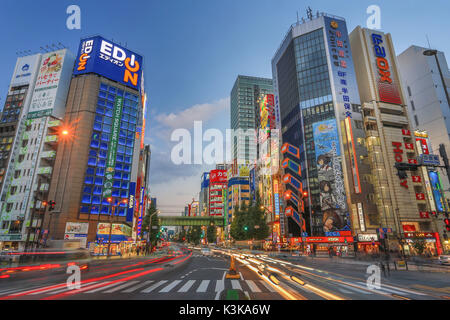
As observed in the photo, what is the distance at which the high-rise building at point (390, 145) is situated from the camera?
54.5 meters

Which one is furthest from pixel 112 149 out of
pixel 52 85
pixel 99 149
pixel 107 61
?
pixel 107 61

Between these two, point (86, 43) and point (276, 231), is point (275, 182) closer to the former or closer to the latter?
point (276, 231)

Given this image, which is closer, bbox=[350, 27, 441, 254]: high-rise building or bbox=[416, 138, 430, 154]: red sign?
bbox=[350, 27, 441, 254]: high-rise building

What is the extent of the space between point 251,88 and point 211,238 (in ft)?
355

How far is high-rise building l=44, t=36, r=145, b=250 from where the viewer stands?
5488cm

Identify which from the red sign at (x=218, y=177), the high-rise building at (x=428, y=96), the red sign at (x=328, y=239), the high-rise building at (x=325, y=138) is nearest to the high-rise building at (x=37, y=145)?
the high-rise building at (x=325, y=138)

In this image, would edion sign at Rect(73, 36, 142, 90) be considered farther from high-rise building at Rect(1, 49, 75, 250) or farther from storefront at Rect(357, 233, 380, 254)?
storefront at Rect(357, 233, 380, 254)

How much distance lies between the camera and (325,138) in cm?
6269

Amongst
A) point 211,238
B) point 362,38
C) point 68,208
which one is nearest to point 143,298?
point 68,208

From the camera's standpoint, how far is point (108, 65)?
65.5 meters

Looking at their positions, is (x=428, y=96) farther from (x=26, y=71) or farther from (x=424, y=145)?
(x=26, y=71)

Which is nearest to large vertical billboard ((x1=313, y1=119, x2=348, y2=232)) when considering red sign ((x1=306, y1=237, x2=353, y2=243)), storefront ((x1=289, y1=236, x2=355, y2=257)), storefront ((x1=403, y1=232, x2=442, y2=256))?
red sign ((x1=306, y1=237, x2=353, y2=243))

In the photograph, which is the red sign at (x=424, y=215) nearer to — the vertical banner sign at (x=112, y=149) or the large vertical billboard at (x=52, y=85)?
the vertical banner sign at (x=112, y=149)

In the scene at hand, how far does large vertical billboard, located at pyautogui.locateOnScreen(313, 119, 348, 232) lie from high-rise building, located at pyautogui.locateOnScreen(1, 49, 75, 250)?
206 feet
